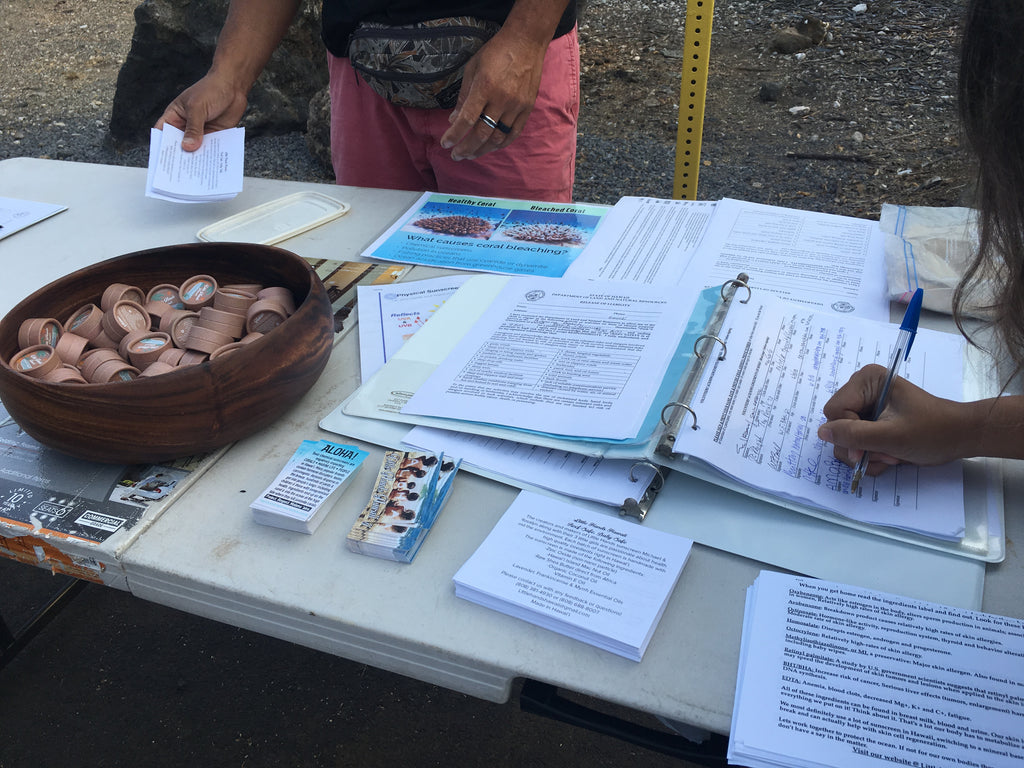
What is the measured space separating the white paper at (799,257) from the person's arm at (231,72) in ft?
2.79

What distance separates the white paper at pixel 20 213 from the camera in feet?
4.44

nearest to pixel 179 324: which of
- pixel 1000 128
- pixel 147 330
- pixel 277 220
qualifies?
pixel 147 330

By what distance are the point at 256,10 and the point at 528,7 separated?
545mm

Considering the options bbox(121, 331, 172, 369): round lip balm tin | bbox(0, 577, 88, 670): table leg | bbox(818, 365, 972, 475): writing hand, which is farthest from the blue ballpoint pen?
bbox(0, 577, 88, 670): table leg

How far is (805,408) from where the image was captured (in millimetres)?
828

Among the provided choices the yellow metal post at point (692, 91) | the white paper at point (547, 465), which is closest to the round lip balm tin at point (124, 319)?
the white paper at point (547, 465)

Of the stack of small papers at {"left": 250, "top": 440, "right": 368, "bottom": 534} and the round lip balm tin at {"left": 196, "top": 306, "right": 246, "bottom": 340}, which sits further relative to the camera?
the round lip balm tin at {"left": 196, "top": 306, "right": 246, "bottom": 340}

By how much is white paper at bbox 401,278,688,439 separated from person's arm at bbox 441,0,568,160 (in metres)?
0.26

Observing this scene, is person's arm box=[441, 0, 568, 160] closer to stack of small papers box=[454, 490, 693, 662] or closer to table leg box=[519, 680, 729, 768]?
stack of small papers box=[454, 490, 693, 662]

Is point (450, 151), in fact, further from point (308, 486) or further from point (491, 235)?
point (308, 486)

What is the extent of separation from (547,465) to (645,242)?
1.69 ft

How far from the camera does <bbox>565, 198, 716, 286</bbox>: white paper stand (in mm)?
1105

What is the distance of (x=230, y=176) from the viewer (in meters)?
1.36

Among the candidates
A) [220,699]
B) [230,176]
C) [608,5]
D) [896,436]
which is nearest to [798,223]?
[896,436]
